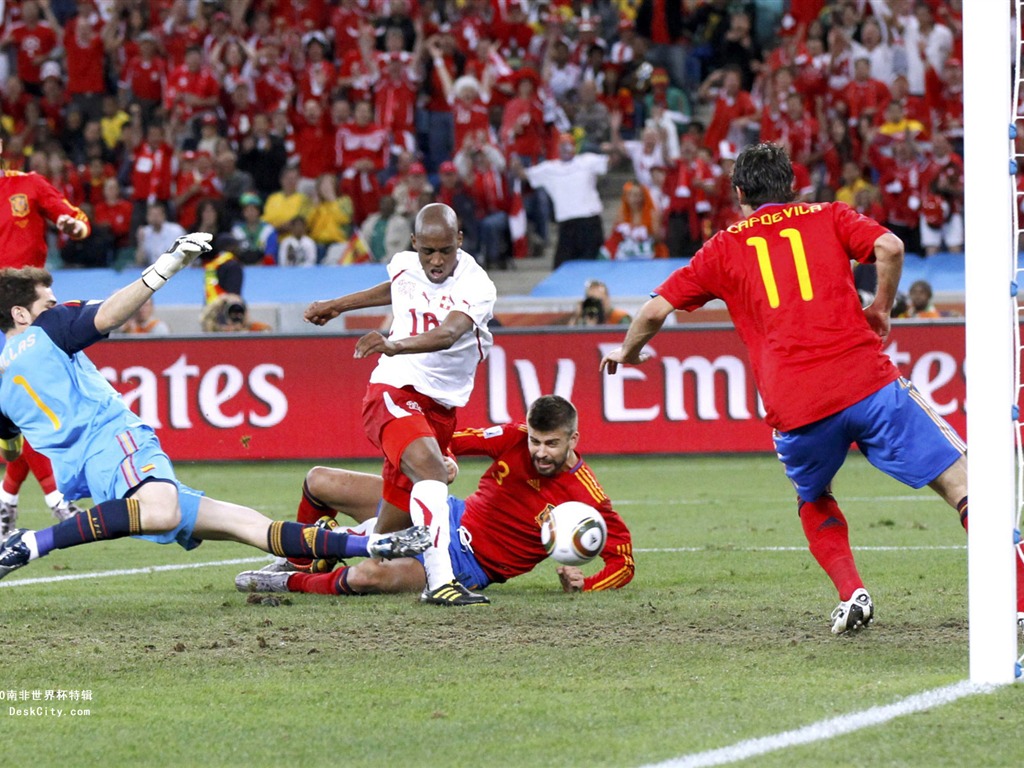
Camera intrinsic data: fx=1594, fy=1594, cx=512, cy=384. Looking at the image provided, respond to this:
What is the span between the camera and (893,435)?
5.93 meters

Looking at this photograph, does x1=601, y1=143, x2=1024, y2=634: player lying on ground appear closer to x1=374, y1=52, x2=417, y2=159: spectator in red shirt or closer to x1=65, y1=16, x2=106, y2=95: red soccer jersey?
x1=374, y1=52, x2=417, y2=159: spectator in red shirt

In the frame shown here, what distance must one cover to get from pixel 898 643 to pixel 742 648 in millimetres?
577

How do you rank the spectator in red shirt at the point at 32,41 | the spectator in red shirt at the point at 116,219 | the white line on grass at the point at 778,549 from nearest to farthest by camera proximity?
the white line on grass at the point at 778,549 < the spectator in red shirt at the point at 116,219 < the spectator in red shirt at the point at 32,41

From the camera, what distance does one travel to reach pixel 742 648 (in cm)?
589

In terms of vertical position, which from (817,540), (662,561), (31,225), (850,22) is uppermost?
(850,22)

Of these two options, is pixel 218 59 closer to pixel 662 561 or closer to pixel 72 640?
pixel 662 561

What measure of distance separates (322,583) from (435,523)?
811mm

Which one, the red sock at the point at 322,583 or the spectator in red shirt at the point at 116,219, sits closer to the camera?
the red sock at the point at 322,583

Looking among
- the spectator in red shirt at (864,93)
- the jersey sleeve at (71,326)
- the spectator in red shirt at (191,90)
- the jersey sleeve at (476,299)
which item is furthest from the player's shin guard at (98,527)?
the spectator in red shirt at (191,90)

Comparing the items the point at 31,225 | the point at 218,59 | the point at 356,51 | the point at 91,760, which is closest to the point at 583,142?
the point at 356,51

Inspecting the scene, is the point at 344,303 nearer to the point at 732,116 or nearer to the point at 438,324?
the point at 438,324

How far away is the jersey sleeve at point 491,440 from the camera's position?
759cm

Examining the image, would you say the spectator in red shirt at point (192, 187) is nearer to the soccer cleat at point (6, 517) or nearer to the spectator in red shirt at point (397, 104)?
the spectator in red shirt at point (397, 104)

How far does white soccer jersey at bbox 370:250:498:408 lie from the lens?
759 centimetres
